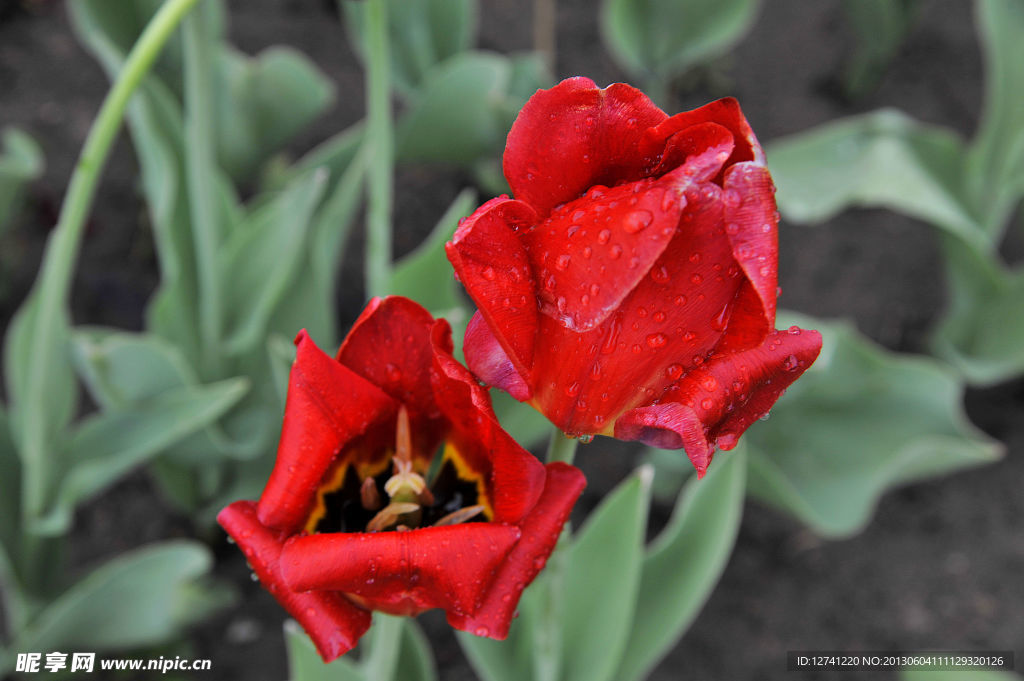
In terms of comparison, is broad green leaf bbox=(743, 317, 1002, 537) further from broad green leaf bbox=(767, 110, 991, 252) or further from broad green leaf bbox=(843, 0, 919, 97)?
broad green leaf bbox=(843, 0, 919, 97)

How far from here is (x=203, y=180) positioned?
990 mm

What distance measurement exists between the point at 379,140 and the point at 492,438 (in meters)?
0.44

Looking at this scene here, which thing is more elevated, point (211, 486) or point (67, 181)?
point (67, 181)

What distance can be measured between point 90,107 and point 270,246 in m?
0.84

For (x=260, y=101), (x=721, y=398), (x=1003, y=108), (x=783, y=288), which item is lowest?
(x=783, y=288)

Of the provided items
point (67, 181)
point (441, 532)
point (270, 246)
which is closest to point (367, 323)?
point (441, 532)

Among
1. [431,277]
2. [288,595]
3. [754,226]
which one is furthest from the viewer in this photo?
[431,277]

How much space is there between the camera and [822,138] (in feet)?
4.40

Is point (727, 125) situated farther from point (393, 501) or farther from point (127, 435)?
point (127, 435)

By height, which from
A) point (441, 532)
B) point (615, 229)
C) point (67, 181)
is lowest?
point (67, 181)

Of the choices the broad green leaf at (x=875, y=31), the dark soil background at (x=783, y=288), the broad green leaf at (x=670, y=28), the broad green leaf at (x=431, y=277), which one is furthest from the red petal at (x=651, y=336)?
the broad green leaf at (x=875, y=31)

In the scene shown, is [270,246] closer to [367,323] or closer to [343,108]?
[367,323]

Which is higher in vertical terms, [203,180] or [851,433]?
[203,180]

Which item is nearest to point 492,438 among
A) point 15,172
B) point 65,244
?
point 65,244
